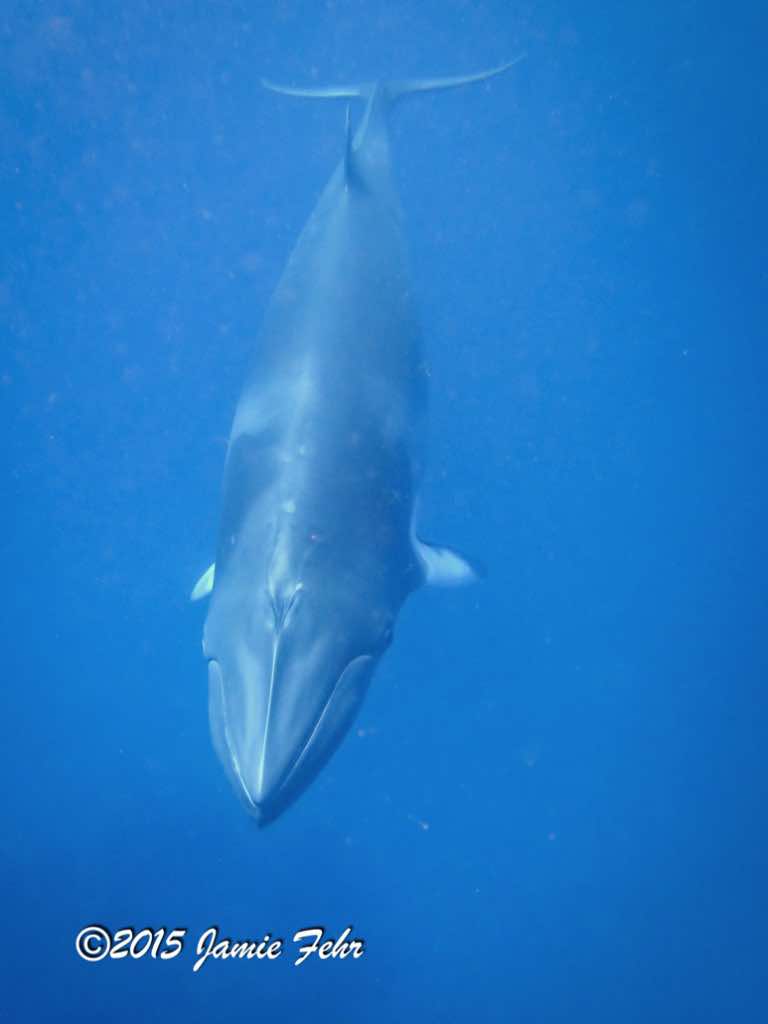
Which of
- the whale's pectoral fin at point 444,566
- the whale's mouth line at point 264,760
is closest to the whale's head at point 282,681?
the whale's mouth line at point 264,760

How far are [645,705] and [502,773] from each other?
2.83 metres

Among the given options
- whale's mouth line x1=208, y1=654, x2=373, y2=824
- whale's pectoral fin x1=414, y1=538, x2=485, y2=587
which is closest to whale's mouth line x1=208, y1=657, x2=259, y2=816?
whale's mouth line x1=208, y1=654, x2=373, y2=824

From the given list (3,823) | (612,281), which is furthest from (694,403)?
(3,823)

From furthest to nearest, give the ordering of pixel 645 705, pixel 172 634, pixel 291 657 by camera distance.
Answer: pixel 645 705 → pixel 172 634 → pixel 291 657

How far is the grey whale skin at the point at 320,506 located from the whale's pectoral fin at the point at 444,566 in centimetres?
2

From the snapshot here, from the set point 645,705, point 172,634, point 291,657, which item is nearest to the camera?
point 291,657

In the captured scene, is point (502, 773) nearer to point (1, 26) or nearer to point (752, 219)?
point (752, 219)

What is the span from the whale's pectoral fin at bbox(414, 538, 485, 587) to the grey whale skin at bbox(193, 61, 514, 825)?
0.02 metres

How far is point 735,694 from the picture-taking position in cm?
1519

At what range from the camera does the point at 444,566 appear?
7180 mm

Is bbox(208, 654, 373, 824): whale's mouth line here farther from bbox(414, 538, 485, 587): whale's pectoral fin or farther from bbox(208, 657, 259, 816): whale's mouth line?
bbox(414, 538, 485, 587): whale's pectoral fin

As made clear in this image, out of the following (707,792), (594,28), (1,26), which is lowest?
(707,792)

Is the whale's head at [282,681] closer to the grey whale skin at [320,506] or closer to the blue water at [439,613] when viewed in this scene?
the grey whale skin at [320,506]

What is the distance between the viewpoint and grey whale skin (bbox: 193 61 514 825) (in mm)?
4820
